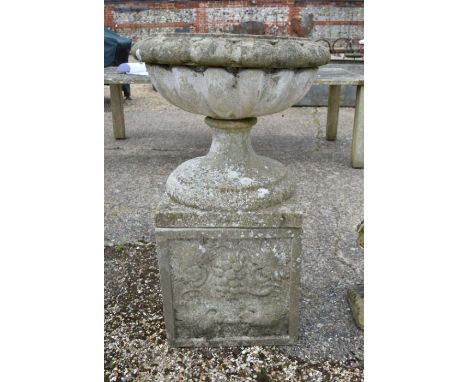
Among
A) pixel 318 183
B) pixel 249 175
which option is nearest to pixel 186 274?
pixel 249 175

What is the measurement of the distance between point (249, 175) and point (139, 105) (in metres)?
5.23

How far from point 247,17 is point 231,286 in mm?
10439

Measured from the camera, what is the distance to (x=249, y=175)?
166 cm

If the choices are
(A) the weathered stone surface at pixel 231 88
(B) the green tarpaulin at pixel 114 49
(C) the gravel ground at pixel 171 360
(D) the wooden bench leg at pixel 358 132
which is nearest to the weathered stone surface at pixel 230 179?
(A) the weathered stone surface at pixel 231 88

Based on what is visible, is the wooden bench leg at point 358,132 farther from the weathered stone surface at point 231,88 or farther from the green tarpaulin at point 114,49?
the green tarpaulin at point 114,49

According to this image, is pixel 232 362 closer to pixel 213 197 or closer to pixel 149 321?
pixel 149 321

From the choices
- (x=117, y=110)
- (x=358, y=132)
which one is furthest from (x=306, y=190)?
(x=117, y=110)

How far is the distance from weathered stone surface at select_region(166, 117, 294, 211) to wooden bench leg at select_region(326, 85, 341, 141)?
295 centimetres

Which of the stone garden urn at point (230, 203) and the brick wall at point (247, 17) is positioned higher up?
the brick wall at point (247, 17)

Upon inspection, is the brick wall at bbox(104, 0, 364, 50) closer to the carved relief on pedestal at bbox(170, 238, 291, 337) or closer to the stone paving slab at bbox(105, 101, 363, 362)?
the stone paving slab at bbox(105, 101, 363, 362)

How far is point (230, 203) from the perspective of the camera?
1607mm

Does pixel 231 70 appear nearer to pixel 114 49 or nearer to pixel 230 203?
pixel 230 203

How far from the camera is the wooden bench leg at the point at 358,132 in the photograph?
12.0ft

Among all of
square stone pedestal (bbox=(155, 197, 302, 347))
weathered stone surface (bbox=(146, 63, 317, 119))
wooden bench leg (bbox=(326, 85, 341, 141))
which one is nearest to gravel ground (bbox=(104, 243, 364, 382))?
square stone pedestal (bbox=(155, 197, 302, 347))
